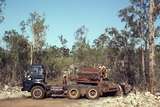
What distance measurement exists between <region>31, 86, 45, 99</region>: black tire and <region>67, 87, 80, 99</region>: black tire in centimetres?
210

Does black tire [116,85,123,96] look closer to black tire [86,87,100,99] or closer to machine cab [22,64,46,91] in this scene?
black tire [86,87,100,99]

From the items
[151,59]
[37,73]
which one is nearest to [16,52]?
[37,73]

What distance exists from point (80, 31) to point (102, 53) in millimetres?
8300

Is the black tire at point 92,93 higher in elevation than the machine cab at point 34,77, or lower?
lower

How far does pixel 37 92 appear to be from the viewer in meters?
28.7

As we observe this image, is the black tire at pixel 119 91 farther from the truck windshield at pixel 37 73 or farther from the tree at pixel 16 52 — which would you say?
the tree at pixel 16 52

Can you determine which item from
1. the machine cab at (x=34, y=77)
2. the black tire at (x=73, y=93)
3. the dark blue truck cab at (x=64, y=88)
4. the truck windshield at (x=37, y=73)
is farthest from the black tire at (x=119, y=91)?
the truck windshield at (x=37, y=73)

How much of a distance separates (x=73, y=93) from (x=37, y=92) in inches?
114

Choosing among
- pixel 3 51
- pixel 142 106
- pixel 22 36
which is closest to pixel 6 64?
pixel 3 51

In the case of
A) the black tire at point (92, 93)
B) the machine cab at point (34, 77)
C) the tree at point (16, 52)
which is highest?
the tree at point (16, 52)

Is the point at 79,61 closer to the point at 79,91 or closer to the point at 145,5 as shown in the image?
the point at 145,5

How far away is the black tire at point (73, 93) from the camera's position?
28.2 meters

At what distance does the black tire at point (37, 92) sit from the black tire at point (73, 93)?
2099 millimetres

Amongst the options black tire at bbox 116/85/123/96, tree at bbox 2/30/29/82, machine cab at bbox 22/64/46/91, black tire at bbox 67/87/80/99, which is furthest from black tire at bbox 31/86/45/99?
tree at bbox 2/30/29/82
